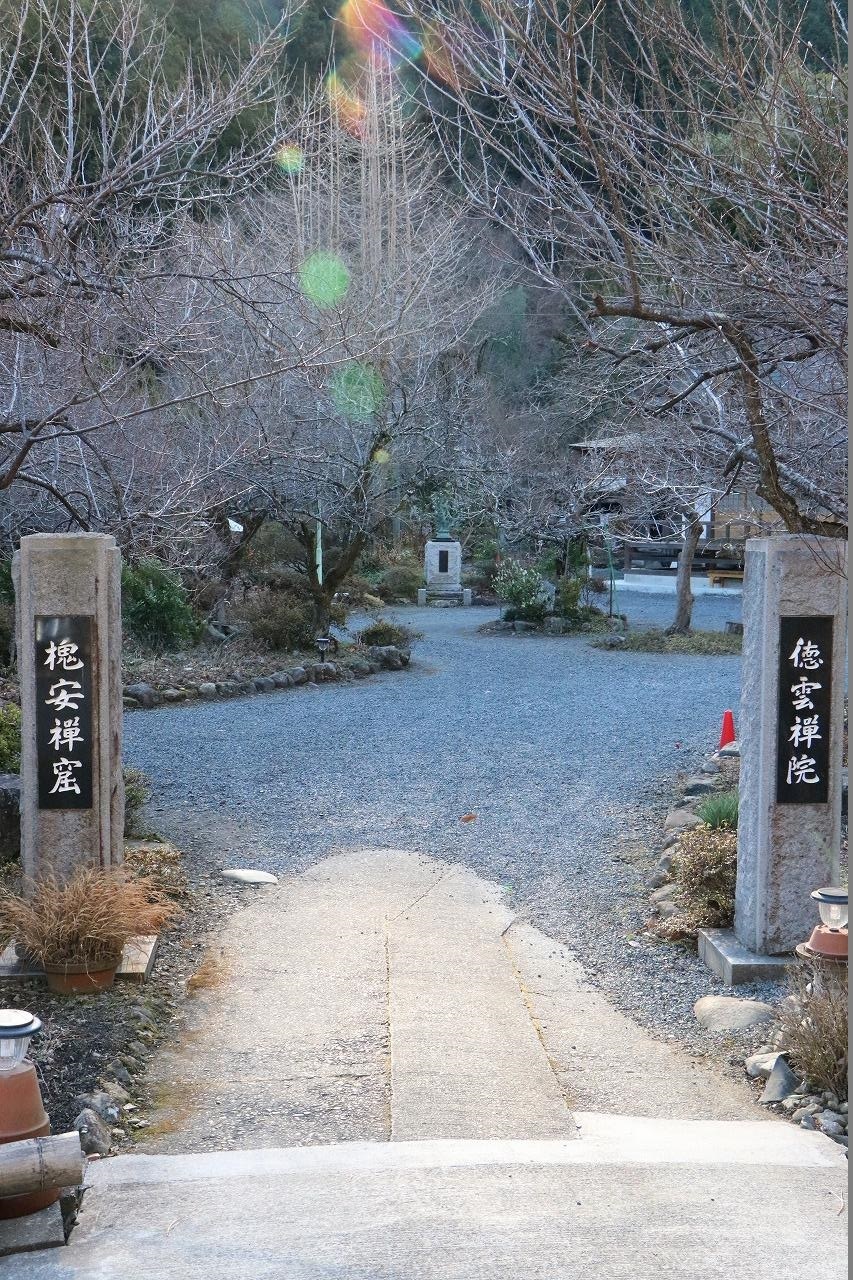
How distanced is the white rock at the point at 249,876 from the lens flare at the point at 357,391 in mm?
9684

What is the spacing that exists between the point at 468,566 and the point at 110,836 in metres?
21.5

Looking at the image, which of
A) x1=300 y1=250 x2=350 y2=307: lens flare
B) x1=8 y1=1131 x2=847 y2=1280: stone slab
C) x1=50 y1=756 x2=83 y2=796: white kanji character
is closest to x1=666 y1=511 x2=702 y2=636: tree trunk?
x1=300 y1=250 x2=350 y2=307: lens flare

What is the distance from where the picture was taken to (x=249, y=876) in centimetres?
758

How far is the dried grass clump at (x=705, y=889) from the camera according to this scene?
6402mm

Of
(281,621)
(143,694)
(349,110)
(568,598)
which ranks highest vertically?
(349,110)

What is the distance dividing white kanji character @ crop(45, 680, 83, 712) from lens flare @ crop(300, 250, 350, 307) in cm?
912

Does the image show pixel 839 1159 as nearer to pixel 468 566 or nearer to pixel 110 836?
pixel 110 836

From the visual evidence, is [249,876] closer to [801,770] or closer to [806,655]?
[801,770]

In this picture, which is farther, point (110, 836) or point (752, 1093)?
point (110, 836)

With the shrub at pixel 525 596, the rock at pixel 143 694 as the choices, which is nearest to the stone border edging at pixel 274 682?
the rock at pixel 143 694

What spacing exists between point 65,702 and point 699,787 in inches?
213

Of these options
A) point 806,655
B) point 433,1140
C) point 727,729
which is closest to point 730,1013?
point 806,655

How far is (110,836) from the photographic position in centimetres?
584

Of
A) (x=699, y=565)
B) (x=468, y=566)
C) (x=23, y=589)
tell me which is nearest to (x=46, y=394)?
(x=23, y=589)
